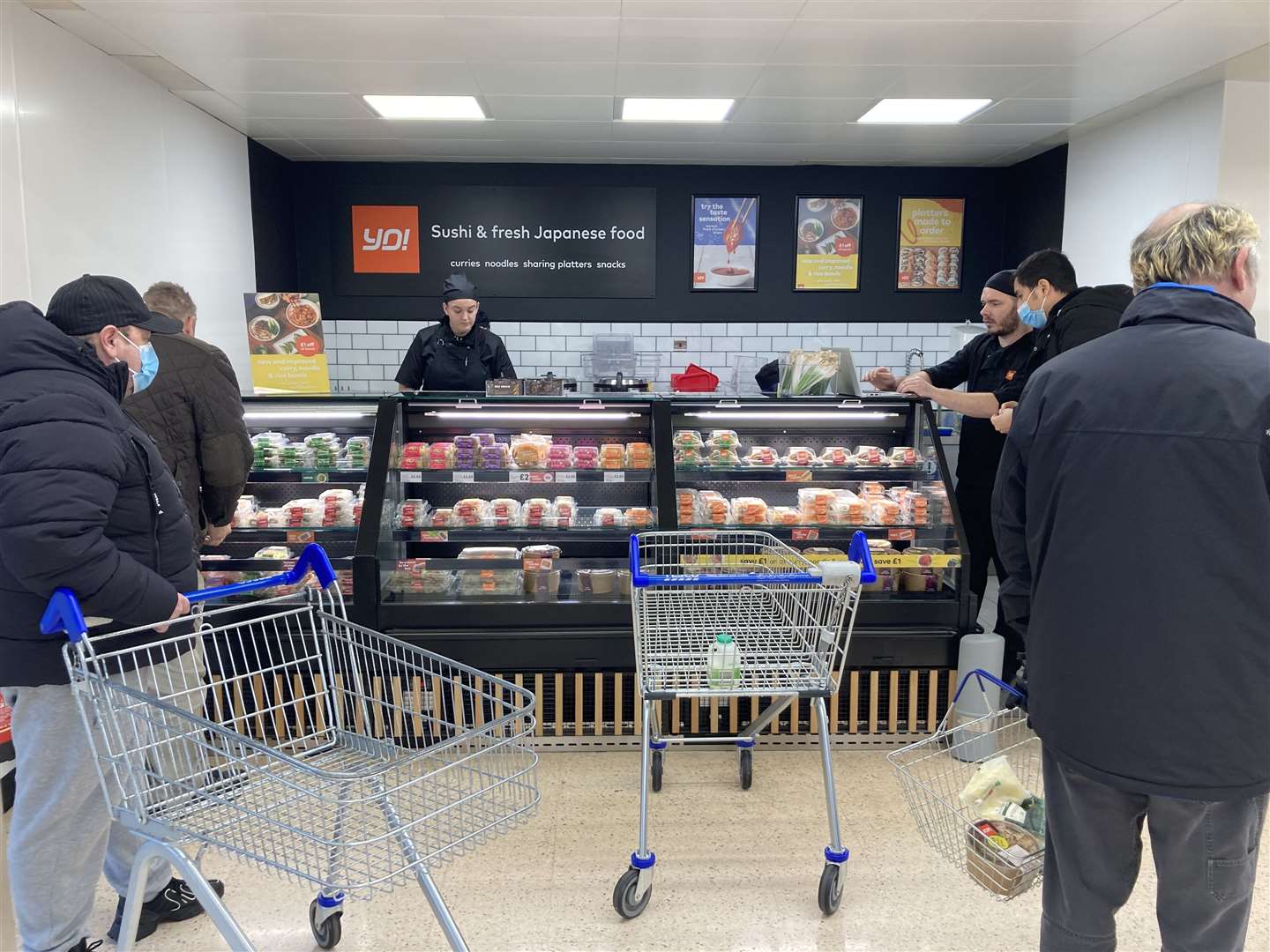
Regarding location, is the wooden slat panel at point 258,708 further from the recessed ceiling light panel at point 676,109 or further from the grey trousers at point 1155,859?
the recessed ceiling light panel at point 676,109

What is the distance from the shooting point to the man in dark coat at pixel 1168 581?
1.66m

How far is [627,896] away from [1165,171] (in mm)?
4897

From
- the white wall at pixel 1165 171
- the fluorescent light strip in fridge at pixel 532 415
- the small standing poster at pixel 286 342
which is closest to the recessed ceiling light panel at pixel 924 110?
the white wall at pixel 1165 171

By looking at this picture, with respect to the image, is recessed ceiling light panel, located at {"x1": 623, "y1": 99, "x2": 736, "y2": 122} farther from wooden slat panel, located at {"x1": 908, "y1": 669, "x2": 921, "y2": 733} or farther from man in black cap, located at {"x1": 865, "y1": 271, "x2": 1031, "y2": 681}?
wooden slat panel, located at {"x1": 908, "y1": 669, "x2": 921, "y2": 733}

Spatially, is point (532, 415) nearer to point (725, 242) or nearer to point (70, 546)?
point (70, 546)

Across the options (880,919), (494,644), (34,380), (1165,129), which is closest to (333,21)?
(34,380)

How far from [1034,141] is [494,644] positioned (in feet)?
16.7

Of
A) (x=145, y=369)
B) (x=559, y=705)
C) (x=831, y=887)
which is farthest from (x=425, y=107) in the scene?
(x=831, y=887)

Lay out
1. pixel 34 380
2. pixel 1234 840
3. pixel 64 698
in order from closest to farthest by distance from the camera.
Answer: pixel 1234 840 < pixel 34 380 < pixel 64 698

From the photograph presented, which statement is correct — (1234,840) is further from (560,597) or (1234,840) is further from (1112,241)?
(1112,241)

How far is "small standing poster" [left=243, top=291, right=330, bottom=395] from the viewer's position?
417 centimetres

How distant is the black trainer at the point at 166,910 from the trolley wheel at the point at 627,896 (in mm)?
1177

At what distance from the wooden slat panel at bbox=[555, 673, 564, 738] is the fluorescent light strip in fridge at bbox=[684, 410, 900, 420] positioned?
132cm

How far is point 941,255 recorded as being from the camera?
7301 millimetres
